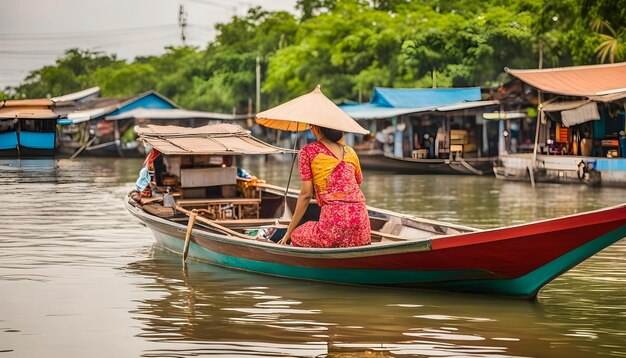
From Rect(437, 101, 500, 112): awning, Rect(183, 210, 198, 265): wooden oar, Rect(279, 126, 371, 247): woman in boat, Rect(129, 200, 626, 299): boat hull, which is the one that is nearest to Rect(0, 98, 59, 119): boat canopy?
Rect(437, 101, 500, 112): awning

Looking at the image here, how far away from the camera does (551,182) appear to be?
21656 mm

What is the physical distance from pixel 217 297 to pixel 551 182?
14.6m

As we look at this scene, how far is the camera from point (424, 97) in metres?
29.7

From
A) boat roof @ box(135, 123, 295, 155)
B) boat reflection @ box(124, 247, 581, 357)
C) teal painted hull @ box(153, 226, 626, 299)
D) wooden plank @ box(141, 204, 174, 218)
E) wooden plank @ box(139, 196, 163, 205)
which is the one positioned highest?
boat roof @ box(135, 123, 295, 155)

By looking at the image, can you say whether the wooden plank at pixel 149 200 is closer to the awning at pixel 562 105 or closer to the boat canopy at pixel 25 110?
the awning at pixel 562 105

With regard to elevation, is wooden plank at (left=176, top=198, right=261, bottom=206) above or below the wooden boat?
above

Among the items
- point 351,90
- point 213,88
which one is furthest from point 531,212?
point 213,88

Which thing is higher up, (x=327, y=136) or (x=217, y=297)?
(x=327, y=136)

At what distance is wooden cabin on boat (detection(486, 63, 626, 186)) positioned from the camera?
2061 cm

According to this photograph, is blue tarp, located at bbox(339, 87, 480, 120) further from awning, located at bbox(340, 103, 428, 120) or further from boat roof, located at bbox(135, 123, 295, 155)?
boat roof, located at bbox(135, 123, 295, 155)

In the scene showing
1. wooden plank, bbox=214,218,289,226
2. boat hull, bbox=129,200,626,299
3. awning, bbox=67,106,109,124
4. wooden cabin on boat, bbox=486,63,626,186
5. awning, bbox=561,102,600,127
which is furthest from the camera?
awning, bbox=67,106,109,124

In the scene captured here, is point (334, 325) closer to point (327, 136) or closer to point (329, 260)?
point (329, 260)

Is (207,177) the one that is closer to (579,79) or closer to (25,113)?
(579,79)

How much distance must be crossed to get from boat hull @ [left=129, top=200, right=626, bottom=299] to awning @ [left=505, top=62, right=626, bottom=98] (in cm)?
1344
